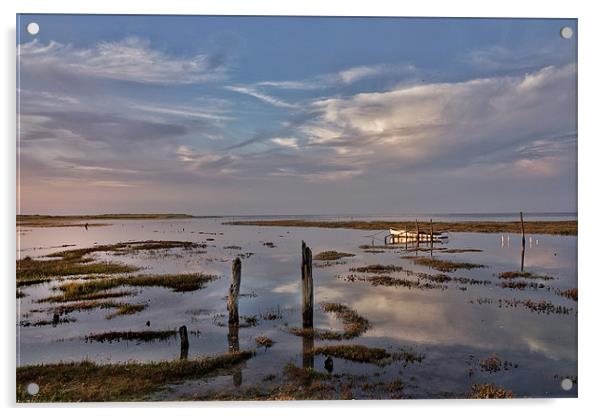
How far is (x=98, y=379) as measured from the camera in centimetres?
627

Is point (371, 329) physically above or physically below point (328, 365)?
above

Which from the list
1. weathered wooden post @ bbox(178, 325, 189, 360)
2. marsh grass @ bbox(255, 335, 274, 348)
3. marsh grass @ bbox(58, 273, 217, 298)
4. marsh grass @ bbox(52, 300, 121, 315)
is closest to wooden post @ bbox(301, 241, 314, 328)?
marsh grass @ bbox(255, 335, 274, 348)

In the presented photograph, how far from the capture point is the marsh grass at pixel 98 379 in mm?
6125

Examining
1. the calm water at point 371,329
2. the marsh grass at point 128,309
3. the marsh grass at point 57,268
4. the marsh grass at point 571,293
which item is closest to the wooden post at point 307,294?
the calm water at point 371,329

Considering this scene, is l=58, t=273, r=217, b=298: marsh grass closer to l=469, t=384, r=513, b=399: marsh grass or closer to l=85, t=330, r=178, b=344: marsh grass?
l=85, t=330, r=178, b=344: marsh grass

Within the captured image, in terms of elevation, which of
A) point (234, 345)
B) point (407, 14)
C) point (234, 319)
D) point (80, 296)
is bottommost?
point (234, 345)

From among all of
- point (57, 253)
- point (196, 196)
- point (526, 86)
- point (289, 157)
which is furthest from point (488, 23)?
point (57, 253)

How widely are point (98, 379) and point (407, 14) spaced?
29.3ft

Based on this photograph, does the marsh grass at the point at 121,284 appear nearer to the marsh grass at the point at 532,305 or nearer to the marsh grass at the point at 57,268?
the marsh grass at the point at 57,268

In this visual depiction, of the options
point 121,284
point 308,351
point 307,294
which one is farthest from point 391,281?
point 121,284

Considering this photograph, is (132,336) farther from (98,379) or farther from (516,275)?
(516,275)

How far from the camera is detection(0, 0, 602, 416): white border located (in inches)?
247

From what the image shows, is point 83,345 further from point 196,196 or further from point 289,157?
point 289,157

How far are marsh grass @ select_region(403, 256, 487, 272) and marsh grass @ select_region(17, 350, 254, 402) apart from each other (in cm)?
801
